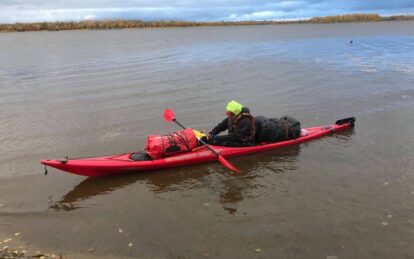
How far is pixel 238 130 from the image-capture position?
28.6ft

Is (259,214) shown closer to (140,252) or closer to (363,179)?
(140,252)

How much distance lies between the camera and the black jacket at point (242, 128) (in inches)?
339

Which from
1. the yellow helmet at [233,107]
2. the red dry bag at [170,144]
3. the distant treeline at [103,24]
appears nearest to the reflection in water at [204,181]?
the red dry bag at [170,144]

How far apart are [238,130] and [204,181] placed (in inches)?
64.7

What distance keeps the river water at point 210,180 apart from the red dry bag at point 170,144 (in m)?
0.47

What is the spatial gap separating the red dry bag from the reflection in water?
15.5 inches

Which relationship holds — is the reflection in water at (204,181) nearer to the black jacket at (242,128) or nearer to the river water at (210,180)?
the river water at (210,180)

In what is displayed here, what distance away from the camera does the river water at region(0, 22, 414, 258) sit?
562cm

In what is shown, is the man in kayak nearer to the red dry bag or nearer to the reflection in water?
the reflection in water

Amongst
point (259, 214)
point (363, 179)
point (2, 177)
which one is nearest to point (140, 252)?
point (259, 214)

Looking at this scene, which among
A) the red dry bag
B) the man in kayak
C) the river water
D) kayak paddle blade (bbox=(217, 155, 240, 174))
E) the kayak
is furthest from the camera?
the man in kayak

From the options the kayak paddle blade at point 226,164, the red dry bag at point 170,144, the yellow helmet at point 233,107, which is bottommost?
the kayak paddle blade at point 226,164

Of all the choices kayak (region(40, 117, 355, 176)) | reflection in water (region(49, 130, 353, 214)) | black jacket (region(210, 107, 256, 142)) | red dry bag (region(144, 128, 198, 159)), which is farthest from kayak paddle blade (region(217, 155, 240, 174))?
black jacket (region(210, 107, 256, 142))

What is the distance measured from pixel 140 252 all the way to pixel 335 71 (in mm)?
16985
